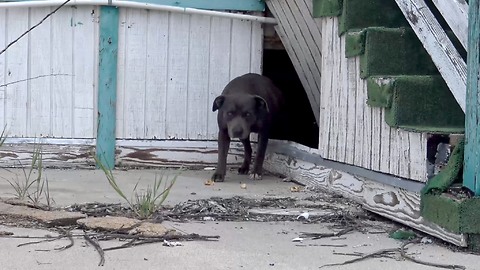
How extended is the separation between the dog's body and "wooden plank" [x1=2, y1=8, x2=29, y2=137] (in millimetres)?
1831

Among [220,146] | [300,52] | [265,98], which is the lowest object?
[220,146]

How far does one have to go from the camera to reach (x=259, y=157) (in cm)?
603

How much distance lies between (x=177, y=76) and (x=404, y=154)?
3091 millimetres

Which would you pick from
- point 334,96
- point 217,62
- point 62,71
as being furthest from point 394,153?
point 62,71

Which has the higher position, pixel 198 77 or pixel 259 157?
pixel 198 77

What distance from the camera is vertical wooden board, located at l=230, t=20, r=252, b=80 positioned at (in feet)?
21.4

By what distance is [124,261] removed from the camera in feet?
10.00

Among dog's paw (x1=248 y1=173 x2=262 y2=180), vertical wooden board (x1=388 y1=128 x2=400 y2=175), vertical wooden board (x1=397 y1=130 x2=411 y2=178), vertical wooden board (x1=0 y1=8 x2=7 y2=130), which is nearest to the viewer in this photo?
vertical wooden board (x1=397 y1=130 x2=411 y2=178)

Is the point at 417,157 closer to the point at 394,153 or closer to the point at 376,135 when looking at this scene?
the point at 394,153

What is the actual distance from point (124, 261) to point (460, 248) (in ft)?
5.51

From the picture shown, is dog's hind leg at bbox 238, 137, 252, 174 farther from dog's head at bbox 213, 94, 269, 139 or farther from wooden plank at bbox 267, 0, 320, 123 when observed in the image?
wooden plank at bbox 267, 0, 320, 123

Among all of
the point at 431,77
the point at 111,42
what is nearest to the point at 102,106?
the point at 111,42

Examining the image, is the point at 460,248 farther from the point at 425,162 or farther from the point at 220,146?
the point at 220,146

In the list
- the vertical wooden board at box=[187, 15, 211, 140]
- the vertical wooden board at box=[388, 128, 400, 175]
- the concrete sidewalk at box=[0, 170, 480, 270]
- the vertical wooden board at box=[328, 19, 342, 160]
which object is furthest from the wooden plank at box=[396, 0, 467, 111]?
the vertical wooden board at box=[187, 15, 211, 140]
